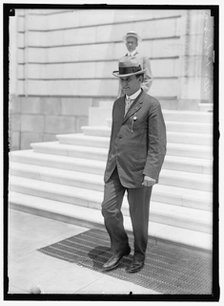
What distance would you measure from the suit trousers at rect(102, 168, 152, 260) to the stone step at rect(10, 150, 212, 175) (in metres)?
1.45

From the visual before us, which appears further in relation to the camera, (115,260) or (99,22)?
(99,22)

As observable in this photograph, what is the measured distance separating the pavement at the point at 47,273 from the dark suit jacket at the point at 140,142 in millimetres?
1112

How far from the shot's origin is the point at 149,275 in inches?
172

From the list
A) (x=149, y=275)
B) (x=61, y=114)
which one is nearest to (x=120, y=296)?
(x=149, y=275)

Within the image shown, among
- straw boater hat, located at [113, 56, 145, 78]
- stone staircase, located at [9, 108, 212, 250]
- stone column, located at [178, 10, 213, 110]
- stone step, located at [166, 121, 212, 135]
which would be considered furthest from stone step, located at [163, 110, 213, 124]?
straw boater hat, located at [113, 56, 145, 78]

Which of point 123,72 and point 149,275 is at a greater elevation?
point 123,72

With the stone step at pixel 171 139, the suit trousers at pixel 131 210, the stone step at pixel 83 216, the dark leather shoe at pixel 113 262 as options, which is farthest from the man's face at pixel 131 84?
the stone step at pixel 171 139

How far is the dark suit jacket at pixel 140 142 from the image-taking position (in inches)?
166

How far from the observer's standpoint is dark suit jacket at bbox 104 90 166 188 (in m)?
4.21

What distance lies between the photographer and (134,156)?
170 inches

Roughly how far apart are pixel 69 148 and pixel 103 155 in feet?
3.19

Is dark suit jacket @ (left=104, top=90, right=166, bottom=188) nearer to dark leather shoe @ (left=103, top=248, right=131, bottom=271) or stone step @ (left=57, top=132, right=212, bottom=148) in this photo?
dark leather shoe @ (left=103, top=248, right=131, bottom=271)

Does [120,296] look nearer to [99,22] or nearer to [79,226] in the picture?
[79,226]

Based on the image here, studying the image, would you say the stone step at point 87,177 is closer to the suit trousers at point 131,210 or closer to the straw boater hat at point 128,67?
the suit trousers at point 131,210
